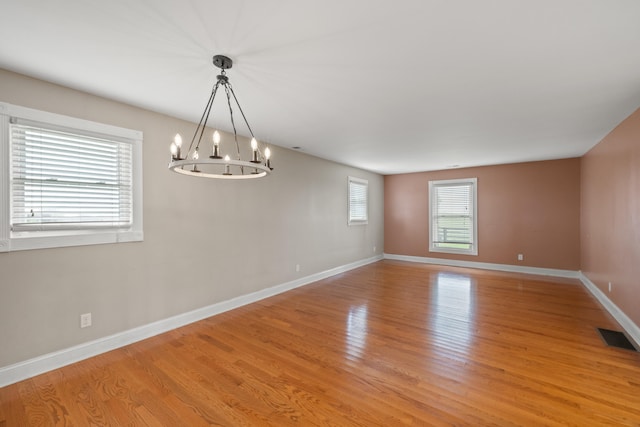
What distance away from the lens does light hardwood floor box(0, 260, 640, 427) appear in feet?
6.33

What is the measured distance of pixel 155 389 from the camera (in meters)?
2.22

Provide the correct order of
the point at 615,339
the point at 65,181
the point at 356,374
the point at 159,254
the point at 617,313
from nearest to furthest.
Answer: the point at 356,374
the point at 65,181
the point at 615,339
the point at 159,254
the point at 617,313

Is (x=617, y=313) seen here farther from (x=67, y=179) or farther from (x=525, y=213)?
(x=67, y=179)

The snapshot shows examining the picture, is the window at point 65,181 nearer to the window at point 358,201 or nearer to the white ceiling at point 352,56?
the white ceiling at point 352,56

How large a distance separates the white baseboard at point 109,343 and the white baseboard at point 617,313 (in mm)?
4517

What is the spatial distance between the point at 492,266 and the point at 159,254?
22.8ft

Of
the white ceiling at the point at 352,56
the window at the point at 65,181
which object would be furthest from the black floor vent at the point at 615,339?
the window at the point at 65,181

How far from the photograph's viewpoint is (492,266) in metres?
6.67

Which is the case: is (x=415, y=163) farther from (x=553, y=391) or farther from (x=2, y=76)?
(x=2, y=76)

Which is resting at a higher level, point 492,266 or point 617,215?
point 617,215

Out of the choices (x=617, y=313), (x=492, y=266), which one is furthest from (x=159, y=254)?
(x=492, y=266)

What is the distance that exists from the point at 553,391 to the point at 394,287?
9.95 ft

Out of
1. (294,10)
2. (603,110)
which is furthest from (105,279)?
(603,110)

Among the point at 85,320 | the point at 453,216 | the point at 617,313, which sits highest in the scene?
the point at 453,216
